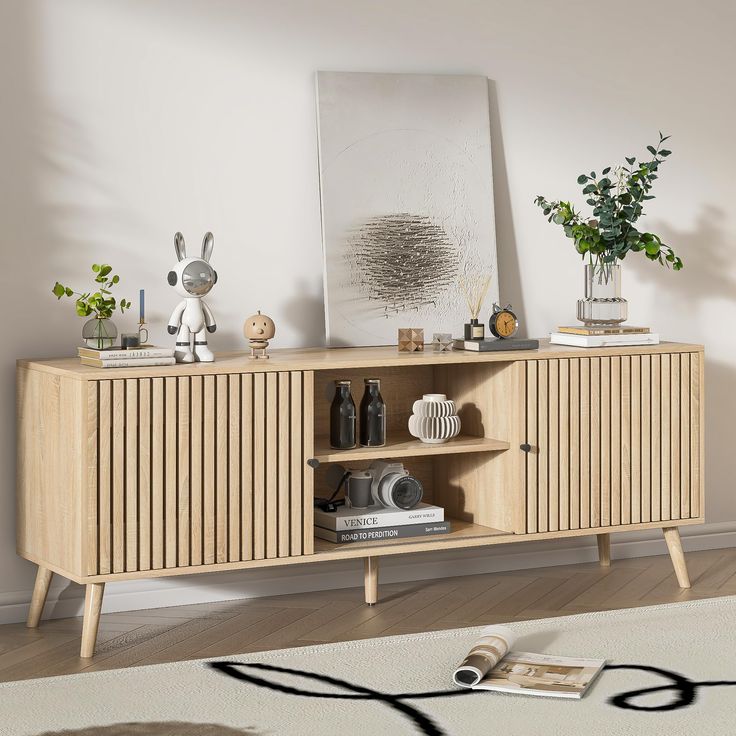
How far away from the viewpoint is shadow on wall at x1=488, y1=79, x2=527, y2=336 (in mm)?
3816

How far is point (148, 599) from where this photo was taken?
11.1 feet

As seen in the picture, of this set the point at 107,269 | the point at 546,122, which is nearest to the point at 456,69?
the point at 546,122

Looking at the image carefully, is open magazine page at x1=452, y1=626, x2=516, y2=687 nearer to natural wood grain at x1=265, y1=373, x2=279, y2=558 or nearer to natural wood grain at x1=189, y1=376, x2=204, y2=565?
natural wood grain at x1=265, y1=373, x2=279, y2=558

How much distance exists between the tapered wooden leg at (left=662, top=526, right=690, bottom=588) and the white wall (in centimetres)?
65

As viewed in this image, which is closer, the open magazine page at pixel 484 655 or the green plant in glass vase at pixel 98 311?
the open magazine page at pixel 484 655

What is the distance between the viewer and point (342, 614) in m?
3.32

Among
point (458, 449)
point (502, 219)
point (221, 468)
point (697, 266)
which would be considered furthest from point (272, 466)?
point (697, 266)

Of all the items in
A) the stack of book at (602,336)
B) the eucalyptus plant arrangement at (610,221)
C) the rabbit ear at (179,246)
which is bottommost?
the stack of book at (602,336)

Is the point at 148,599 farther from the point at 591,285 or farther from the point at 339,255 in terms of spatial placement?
the point at 591,285

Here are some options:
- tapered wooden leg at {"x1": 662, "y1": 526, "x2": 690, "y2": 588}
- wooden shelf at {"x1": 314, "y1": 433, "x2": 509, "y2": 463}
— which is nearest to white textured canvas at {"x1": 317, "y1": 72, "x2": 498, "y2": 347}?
wooden shelf at {"x1": 314, "y1": 433, "x2": 509, "y2": 463}

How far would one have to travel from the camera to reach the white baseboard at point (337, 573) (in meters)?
3.30

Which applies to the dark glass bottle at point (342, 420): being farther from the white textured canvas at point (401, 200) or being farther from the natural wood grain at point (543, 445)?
the natural wood grain at point (543, 445)

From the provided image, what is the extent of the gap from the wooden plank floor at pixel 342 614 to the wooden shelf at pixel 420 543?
21cm

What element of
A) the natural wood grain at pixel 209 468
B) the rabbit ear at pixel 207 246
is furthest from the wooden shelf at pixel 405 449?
the rabbit ear at pixel 207 246
